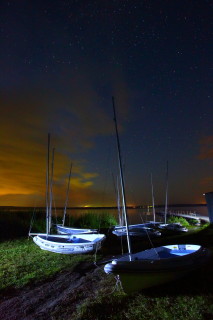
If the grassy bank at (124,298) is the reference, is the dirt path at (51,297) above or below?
below

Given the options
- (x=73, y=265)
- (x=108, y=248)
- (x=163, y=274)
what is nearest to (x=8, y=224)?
(x=108, y=248)

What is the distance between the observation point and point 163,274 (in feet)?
25.3

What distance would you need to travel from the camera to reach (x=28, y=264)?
12.8 m

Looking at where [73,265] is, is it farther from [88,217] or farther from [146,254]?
[88,217]

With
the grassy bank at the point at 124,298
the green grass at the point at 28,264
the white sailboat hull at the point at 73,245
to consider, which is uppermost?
the white sailboat hull at the point at 73,245

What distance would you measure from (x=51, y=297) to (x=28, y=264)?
5.32 meters

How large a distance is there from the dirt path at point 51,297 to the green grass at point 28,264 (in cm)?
103

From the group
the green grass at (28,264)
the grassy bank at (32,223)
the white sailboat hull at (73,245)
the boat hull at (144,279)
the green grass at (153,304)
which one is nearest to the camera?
the green grass at (153,304)

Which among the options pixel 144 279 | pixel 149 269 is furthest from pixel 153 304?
pixel 149 269

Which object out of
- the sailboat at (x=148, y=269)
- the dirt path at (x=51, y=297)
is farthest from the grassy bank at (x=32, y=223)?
the sailboat at (x=148, y=269)

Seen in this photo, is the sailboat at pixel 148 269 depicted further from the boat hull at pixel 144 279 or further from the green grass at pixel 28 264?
the green grass at pixel 28 264

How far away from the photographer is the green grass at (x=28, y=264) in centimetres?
1041

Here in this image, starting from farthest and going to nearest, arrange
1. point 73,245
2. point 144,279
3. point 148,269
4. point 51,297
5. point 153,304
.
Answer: point 73,245
point 51,297
point 144,279
point 148,269
point 153,304

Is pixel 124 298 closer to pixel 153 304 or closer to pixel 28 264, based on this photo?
pixel 153 304
